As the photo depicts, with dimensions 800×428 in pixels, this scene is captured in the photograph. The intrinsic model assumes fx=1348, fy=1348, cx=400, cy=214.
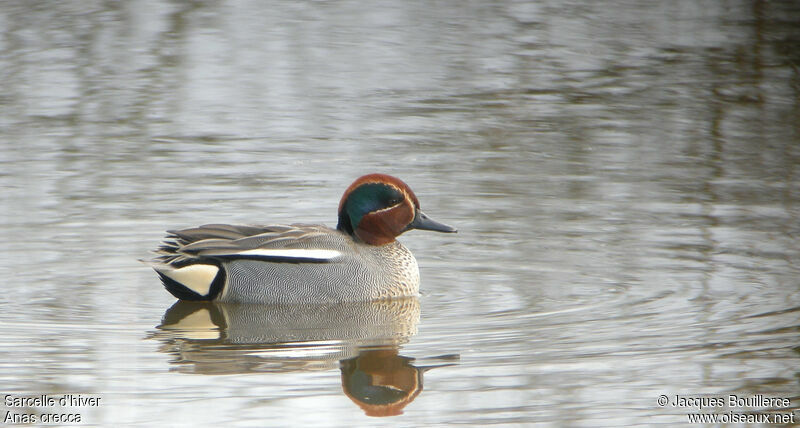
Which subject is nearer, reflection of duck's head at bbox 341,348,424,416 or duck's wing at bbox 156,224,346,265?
reflection of duck's head at bbox 341,348,424,416

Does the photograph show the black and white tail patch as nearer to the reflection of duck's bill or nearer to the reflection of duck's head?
the reflection of duck's bill

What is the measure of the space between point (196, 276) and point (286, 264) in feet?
1.78

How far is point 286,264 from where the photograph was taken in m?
8.15

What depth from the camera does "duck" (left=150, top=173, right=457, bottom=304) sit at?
26.6 ft

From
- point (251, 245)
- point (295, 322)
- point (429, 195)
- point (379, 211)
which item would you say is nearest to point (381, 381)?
point (295, 322)

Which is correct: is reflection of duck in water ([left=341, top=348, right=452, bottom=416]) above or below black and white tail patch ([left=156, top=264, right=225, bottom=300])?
above

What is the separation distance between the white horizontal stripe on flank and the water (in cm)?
33

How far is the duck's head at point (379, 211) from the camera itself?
844cm

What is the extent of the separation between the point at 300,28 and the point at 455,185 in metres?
6.65

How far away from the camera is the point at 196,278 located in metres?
8.08

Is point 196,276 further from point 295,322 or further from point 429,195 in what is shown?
point 429,195

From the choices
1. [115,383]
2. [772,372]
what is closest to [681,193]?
[772,372]

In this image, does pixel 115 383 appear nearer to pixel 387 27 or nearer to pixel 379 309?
pixel 379 309

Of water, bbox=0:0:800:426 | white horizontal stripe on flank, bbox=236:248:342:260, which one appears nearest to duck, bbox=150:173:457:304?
white horizontal stripe on flank, bbox=236:248:342:260
